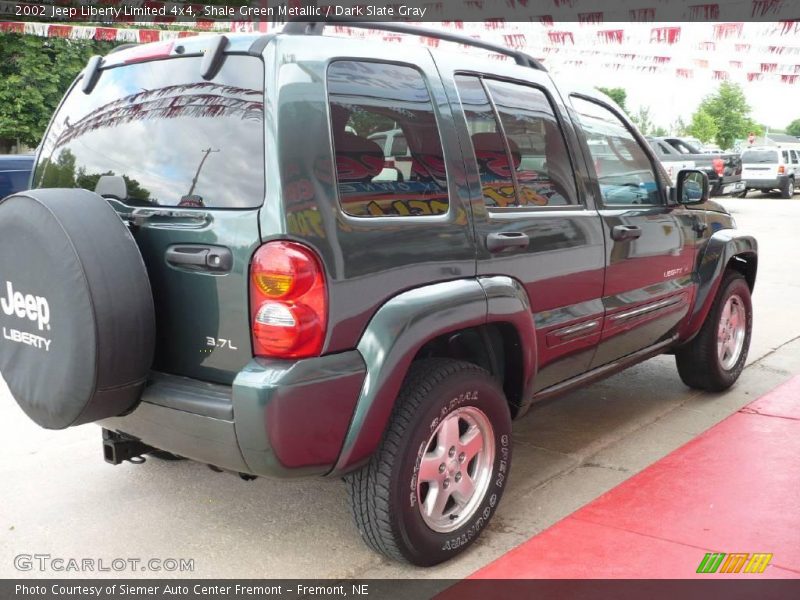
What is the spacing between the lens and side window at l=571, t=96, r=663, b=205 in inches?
154

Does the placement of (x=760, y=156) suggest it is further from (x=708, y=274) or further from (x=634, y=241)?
(x=634, y=241)

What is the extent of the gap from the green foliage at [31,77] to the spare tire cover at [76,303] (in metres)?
22.2

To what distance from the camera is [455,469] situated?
10.0 feet

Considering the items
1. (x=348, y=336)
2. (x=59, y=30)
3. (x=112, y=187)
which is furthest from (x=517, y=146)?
(x=59, y=30)

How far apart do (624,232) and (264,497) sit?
209 cm

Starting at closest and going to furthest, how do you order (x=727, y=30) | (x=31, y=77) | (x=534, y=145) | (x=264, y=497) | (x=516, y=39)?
(x=534, y=145) < (x=264, y=497) < (x=727, y=30) < (x=516, y=39) < (x=31, y=77)

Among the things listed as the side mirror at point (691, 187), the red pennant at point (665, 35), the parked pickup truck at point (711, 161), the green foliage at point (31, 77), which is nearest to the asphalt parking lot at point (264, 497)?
the side mirror at point (691, 187)

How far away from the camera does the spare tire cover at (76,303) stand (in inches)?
98.3

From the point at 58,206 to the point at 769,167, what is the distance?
91.0 feet

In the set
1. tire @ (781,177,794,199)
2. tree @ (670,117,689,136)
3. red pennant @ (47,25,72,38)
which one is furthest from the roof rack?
tree @ (670,117,689,136)

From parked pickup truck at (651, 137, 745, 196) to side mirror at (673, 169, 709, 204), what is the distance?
16.2 metres

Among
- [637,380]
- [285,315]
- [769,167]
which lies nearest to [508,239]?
[285,315]

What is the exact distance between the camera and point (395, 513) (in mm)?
2793

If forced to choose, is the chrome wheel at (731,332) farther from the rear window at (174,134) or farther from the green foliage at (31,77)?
the green foliage at (31,77)
